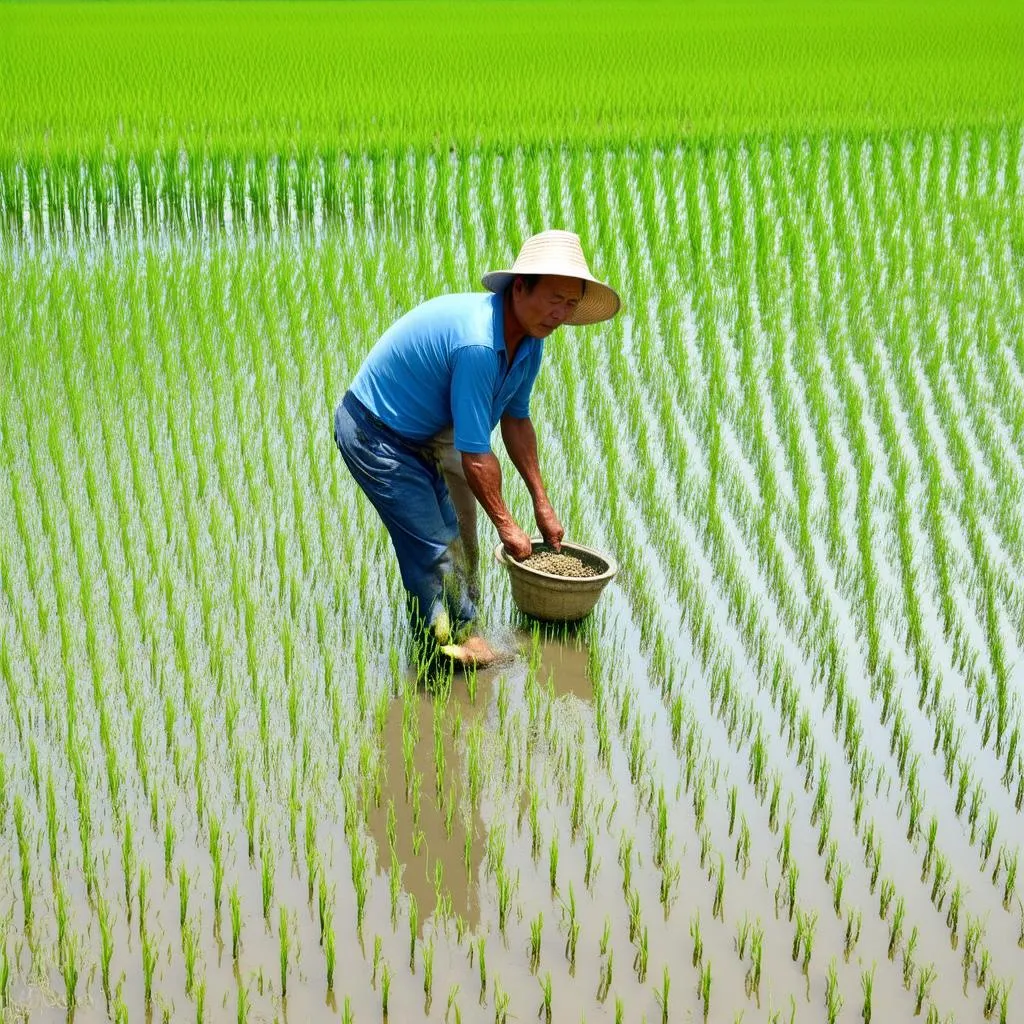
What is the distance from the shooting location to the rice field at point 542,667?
2.14 metres

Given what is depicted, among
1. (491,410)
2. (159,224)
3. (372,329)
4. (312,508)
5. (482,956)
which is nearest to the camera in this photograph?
(482,956)

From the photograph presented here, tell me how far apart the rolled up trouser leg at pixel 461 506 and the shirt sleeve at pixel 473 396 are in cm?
27

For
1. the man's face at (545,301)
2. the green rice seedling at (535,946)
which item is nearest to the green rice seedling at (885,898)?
the green rice seedling at (535,946)

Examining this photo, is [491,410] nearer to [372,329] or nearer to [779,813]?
[779,813]

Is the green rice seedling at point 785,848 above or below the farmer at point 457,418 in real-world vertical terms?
below

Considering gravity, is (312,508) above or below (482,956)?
above

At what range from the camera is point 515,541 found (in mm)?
2924

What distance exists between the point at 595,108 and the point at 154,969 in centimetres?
759

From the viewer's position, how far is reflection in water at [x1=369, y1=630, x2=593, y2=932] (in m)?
2.33

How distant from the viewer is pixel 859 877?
2.33m

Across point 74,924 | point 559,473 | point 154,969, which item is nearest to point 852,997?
point 154,969

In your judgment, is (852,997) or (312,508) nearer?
(852,997)

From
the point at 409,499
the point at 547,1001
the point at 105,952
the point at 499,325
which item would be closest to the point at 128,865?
the point at 105,952

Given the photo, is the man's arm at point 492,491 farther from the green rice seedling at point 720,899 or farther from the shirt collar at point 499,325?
the green rice seedling at point 720,899
